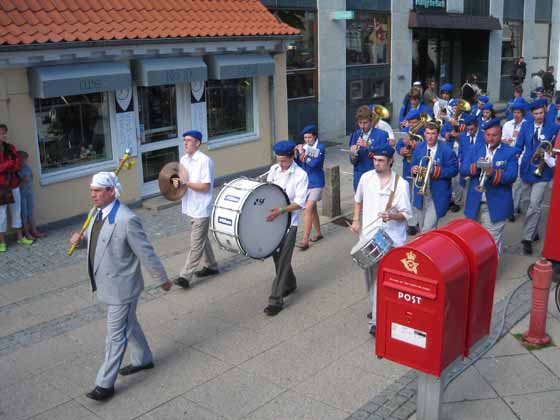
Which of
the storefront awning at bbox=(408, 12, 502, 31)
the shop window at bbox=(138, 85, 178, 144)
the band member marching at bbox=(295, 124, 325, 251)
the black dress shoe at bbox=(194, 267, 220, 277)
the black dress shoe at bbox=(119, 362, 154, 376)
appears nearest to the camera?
the black dress shoe at bbox=(119, 362, 154, 376)

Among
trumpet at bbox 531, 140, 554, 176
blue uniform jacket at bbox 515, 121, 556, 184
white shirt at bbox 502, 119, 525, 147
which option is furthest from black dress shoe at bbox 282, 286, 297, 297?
white shirt at bbox 502, 119, 525, 147

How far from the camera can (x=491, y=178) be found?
7.88 meters

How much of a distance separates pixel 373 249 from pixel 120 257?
88.9 inches

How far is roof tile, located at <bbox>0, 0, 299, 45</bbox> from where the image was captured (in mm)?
9578

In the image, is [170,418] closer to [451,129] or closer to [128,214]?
[128,214]

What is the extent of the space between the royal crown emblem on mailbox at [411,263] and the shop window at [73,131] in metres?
7.46

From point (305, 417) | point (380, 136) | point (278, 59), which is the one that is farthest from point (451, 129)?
point (305, 417)

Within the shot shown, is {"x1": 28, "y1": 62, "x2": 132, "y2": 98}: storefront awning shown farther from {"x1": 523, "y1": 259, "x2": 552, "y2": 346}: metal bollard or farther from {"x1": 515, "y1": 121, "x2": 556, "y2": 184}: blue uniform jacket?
{"x1": 523, "y1": 259, "x2": 552, "y2": 346}: metal bollard

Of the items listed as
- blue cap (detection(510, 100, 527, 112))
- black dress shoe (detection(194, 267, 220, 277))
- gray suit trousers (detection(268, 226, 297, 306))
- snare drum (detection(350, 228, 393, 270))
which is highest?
blue cap (detection(510, 100, 527, 112))

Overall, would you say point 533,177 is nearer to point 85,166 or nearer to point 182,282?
point 182,282

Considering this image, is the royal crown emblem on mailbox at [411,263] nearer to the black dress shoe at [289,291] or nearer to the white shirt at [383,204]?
the white shirt at [383,204]

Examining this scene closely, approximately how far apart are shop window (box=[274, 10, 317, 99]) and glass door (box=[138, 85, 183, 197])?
514cm

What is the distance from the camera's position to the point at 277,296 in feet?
23.6

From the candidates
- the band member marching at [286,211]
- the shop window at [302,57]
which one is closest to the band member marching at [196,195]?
the band member marching at [286,211]
